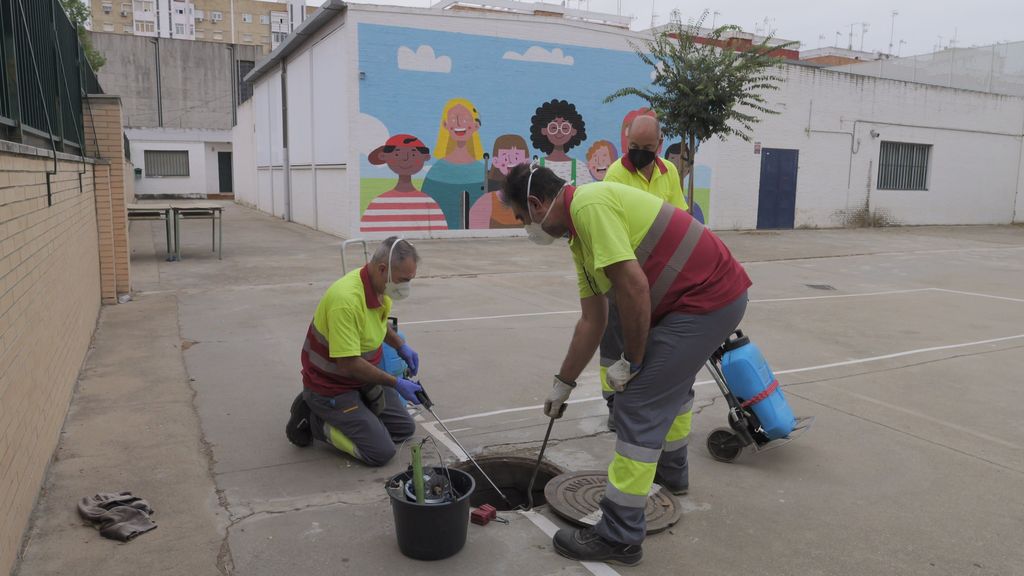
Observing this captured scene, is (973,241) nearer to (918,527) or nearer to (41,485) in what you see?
(918,527)

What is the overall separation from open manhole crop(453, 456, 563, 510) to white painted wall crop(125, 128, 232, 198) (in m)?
36.0

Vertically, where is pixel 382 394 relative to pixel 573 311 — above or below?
above

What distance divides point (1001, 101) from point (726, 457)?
102ft

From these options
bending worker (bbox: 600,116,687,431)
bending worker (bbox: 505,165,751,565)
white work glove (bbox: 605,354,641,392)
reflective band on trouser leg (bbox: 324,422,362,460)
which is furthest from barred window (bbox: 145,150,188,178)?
white work glove (bbox: 605,354,641,392)

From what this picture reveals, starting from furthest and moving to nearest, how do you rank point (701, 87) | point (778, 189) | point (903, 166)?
1. point (903, 166)
2. point (778, 189)
3. point (701, 87)

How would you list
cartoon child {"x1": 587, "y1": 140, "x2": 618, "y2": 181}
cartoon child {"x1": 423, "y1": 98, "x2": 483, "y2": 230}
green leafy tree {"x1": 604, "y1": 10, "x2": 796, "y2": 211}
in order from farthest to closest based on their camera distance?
cartoon child {"x1": 587, "y1": 140, "x2": 618, "y2": 181} < cartoon child {"x1": 423, "y1": 98, "x2": 483, "y2": 230} < green leafy tree {"x1": 604, "y1": 10, "x2": 796, "y2": 211}

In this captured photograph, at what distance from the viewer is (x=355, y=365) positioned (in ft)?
13.9

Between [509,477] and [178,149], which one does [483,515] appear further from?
[178,149]

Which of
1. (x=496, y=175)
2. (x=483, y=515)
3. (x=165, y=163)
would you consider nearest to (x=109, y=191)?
(x=483, y=515)

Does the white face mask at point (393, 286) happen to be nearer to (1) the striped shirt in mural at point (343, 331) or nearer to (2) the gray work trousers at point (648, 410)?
(1) the striped shirt in mural at point (343, 331)

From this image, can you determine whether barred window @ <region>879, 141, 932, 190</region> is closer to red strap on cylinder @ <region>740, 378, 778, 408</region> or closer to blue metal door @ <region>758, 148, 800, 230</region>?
blue metal door @ <region>758, 148, 800, 230</region>

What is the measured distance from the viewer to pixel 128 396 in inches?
221

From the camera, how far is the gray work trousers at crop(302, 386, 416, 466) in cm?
→ 439

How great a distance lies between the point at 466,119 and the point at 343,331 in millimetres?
15199
